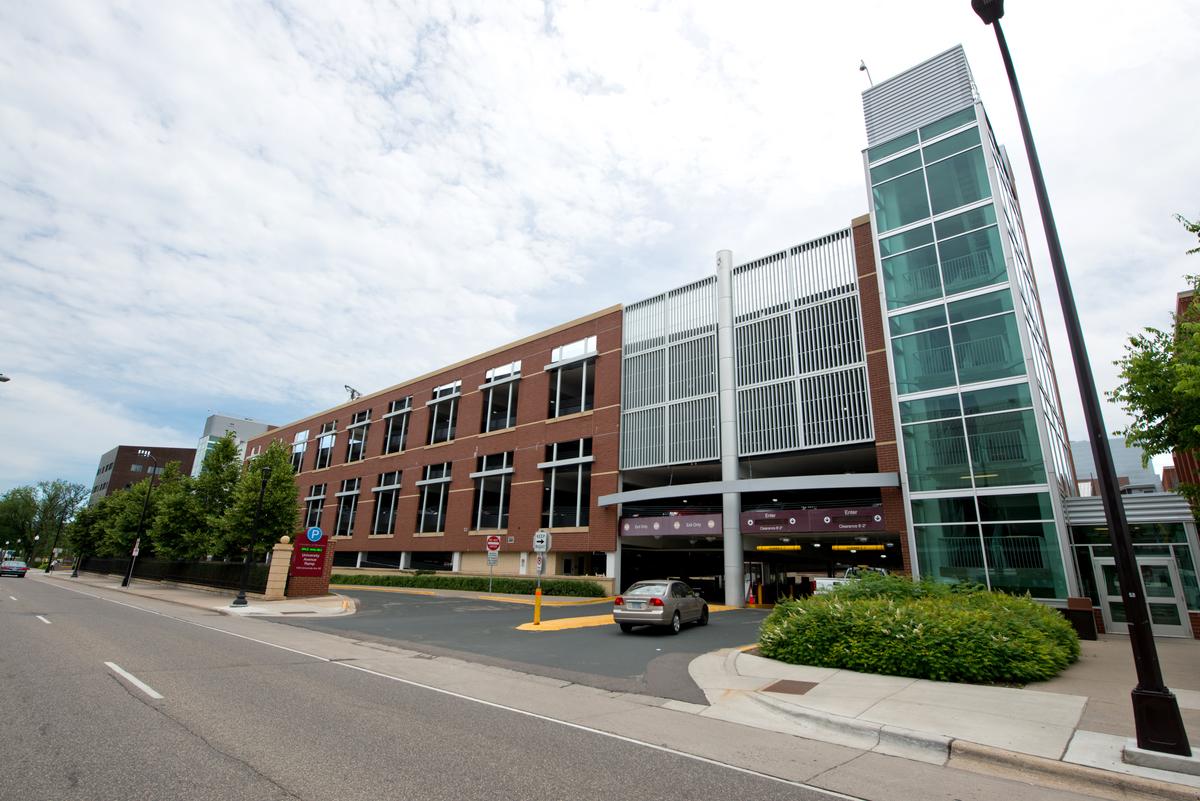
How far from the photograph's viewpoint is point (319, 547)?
2842 centimetres

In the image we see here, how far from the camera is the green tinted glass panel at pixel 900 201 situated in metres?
25.1

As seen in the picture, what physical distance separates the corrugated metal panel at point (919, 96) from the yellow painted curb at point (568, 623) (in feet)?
76.5

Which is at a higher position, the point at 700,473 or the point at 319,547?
the point at 700,473

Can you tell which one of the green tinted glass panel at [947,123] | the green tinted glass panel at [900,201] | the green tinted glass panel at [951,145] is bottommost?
the green tinted glass panel at [900,201]

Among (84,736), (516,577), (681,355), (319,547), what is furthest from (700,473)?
(84,736)

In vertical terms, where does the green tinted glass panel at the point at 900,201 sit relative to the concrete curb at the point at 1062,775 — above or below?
above

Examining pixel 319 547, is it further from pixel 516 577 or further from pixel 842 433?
pixel 842 433

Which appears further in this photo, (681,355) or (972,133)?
(681,355)

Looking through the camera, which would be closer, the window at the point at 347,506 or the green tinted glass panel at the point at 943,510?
the green tinted glass panel at the point at 943,510

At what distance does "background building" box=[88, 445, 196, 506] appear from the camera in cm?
11394

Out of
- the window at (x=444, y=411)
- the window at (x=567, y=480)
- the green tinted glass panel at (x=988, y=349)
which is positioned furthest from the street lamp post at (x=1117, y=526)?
the window at (x=444, y=411)

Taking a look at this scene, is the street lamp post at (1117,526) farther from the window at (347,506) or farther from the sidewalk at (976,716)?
the window at (347,506)

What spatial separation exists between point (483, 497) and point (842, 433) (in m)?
23.7

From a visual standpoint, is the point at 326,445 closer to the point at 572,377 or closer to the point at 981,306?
the point at 572,377
